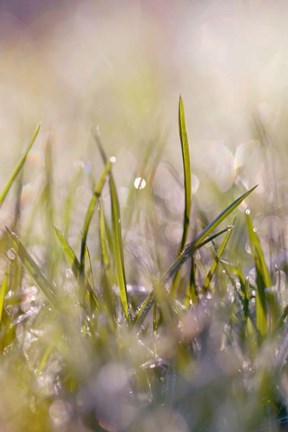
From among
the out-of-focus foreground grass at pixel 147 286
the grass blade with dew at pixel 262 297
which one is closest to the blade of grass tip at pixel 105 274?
the out-of-focus foreground grass at pixel 147 286

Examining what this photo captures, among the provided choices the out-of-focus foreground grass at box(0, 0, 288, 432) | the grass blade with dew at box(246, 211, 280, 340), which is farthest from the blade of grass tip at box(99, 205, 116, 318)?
the grass blade with dew at box(246, 211, 280, 340)

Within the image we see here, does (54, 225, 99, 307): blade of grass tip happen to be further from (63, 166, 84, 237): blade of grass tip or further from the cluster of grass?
(63, 166, 84, 237): blade of grass tip

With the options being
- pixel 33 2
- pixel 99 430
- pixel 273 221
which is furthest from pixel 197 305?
pixel 33 2

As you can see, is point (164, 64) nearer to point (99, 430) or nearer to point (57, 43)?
point (57, 43)

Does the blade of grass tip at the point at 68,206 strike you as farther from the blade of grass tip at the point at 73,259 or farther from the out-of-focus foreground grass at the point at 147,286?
the blade of grass tip at the point at 73,259

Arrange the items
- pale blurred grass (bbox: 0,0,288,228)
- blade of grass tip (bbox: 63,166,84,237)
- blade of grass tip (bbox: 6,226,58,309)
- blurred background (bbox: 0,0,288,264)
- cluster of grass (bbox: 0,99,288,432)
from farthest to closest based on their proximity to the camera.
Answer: pale blurred grass (bbox: 0,0,288,228) < blurred background (bbox: 0,0,288,264) < blade of grass tip (bbox: 63,166,84,237) < blade of grass tip (bbox: 6,226,58,309) < cluster of grass (bbox: 0,99,288,432)

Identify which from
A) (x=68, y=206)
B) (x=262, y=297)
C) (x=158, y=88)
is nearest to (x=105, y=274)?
(x=262, y=297)
